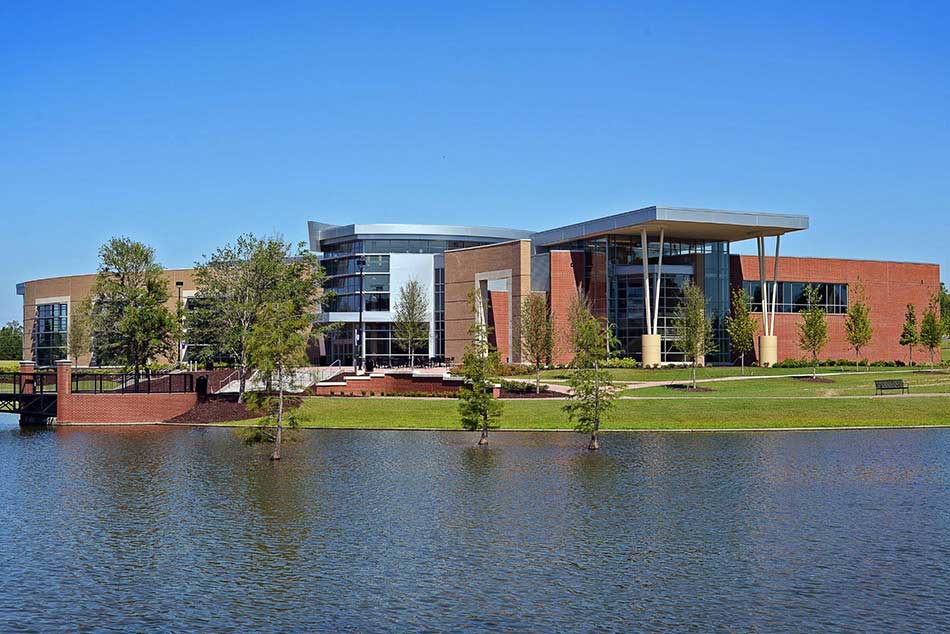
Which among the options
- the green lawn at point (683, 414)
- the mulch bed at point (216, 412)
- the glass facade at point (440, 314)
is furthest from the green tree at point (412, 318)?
the green lawn at point (683, 414)

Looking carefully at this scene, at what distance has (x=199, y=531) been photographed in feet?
69.3

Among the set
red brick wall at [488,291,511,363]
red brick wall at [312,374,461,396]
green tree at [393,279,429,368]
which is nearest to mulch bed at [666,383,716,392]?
red brick wall at [312,374,461,396]

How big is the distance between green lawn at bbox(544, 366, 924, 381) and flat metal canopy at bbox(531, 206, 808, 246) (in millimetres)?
9612

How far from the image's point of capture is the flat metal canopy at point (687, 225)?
6525 cm

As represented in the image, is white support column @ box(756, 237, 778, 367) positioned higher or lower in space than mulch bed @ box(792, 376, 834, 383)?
higher

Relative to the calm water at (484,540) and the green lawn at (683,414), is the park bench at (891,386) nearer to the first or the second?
the green lawn at (683,414)

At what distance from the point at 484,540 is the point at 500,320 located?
53208 millimetres

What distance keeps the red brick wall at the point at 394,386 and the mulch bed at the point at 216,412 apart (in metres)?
6.29

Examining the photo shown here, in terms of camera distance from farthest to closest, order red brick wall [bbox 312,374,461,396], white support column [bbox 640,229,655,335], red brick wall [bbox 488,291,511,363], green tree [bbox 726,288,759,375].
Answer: red brick wall [bbox 488,291,511,363] → white support column [bbox 640,229,655,335] → green tree [bbox 726,288,759,375] → red brick wall [bbox 312,374,461,396]

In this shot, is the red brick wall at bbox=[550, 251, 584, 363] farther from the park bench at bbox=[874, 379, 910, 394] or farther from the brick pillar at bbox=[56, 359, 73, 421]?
the brick pillar at bbox=[56, 359, 73, 421]

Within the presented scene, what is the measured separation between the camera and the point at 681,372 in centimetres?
6431

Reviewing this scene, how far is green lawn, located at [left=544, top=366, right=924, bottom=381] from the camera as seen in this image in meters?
60.0

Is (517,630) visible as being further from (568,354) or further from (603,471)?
(568,354)

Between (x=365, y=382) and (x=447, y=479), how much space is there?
3014 cm
